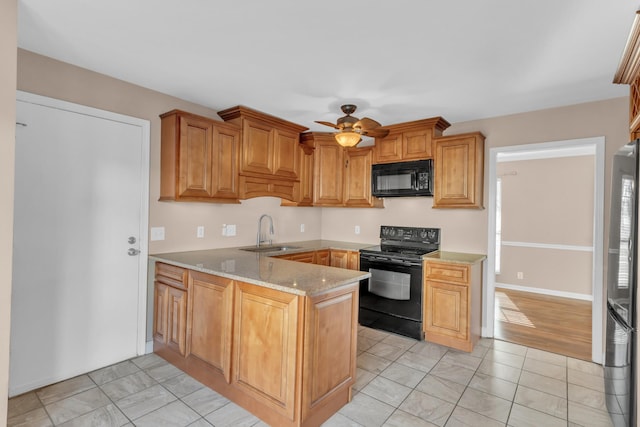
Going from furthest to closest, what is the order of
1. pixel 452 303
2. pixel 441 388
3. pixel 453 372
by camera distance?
1. pixel 452 303
2. pixel 453 372
3. pixel 441 388

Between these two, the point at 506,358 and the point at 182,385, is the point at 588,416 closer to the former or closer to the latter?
the point at 506,358

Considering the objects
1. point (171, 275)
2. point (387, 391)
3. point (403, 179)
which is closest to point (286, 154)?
point (403, 179)

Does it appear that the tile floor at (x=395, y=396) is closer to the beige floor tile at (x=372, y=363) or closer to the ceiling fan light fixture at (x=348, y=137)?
the beige floor tile at (x=372, y=363)

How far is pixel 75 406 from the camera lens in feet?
7.02

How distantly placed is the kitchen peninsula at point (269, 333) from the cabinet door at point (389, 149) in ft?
6.54

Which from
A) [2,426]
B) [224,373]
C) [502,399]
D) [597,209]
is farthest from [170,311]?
[597,209]

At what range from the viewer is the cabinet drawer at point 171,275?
256 cm

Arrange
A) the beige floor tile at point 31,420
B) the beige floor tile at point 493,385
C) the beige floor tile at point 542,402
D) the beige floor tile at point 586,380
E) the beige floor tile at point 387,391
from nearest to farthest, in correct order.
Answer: the beige floor tile at point 31,420
the beige floor tile at point 542,402
the beige floor tile at point 387,391
the beige floor tile at point 493,385
the beige floor tile at point 586,380

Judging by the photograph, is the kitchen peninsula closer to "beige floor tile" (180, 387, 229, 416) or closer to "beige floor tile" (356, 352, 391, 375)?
"beige floor tile" (180, 387, 229, 416)

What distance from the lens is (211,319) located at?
2328mm

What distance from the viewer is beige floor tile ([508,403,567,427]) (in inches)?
80.4

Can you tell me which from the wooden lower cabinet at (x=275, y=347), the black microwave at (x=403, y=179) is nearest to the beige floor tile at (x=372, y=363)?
the wooden lower cabinet at (x=275, y=347)

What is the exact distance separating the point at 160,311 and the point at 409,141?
3064 mm

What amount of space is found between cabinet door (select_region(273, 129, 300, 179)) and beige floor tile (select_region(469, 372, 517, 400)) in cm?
269
